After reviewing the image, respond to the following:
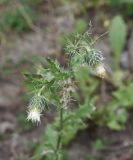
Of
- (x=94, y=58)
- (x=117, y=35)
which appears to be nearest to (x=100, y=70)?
(x=94, y=58)

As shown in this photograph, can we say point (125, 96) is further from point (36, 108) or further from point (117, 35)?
point (36, 108)

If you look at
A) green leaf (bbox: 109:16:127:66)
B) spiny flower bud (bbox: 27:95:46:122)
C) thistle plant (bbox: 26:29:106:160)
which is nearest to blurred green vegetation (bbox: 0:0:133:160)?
green leaf (bbox: 109:16:127:66)

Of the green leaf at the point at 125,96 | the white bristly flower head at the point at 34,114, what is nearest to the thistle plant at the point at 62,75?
the white bristly flower head at the point at 34,114

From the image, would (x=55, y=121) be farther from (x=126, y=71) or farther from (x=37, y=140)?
(x=126, y=71)

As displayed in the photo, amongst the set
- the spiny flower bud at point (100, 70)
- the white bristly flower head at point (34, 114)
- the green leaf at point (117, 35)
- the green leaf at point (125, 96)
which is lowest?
the white bristly flower head at point (34, 114)

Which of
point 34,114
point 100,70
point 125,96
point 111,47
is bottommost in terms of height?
point 34,114

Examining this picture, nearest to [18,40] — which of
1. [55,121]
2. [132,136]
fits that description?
[55,121]

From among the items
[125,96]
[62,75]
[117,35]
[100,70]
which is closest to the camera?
[100,70]

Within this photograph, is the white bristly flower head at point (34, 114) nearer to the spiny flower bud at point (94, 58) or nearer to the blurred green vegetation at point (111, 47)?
the spiny flower bud at point (94, 58)
